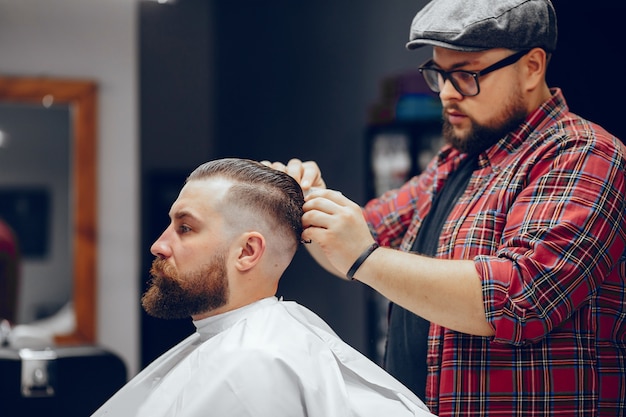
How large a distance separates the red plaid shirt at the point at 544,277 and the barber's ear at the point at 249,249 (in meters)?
0.47

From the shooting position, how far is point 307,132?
173 inches

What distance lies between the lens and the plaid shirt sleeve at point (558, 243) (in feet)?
5.66

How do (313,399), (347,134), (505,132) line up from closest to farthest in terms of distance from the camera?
1. (313,399)
2. (505,132)
3. (347,134)

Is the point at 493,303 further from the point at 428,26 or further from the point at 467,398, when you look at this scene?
the point at 428,26

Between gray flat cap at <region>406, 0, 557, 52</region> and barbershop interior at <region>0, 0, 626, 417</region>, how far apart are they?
1.95m

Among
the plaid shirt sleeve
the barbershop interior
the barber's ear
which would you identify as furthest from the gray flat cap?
the barbershop interior

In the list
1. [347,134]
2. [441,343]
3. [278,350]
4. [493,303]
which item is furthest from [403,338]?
[347,134]

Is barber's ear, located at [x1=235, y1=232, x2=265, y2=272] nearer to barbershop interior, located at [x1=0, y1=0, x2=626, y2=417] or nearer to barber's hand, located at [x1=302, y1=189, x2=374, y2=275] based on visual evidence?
barber's hand, located at [x1=302, y1=189, x2=374, y2=275]

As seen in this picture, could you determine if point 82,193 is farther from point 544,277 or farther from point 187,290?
point 544,277

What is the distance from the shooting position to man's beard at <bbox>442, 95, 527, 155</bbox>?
2002mm

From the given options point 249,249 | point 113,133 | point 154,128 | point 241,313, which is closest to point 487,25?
point 249,249

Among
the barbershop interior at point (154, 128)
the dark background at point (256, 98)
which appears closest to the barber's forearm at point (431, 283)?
the barbershop interior at point (154, 128)

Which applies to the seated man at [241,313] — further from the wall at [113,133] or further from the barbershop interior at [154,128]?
the wall at [113,133]

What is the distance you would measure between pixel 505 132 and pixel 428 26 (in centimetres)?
32
